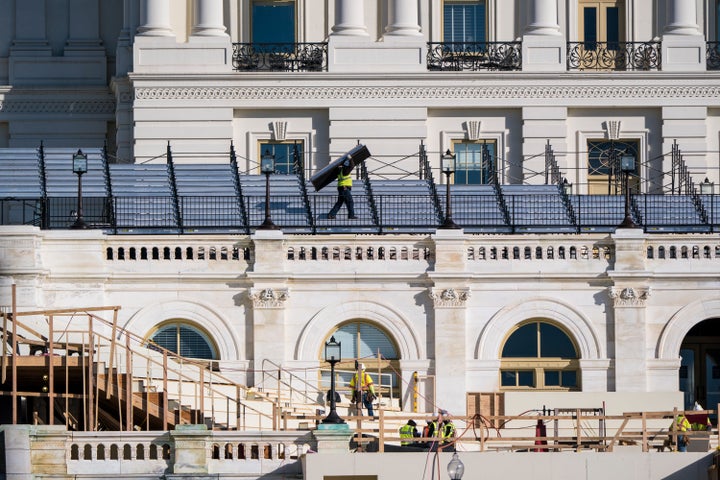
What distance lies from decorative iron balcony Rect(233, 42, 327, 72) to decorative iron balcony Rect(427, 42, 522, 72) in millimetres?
3578

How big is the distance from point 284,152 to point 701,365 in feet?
65.2

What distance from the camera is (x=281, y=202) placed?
8750 cm

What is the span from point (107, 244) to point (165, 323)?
8.54 feet

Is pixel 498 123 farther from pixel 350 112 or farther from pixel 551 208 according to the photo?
pixel 551 208

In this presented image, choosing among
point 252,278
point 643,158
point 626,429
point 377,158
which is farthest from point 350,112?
point 626,429

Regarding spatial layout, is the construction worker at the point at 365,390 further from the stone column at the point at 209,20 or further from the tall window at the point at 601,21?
the tall window at the point at 601,21

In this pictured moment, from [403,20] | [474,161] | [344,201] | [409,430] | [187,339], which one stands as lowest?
[409,430]

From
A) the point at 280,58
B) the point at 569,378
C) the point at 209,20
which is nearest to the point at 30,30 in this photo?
the point at 209,20

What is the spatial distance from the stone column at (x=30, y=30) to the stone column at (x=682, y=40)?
20785 millimetres

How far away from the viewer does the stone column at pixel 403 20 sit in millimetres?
98625

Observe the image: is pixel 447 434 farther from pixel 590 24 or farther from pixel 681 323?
pixel 590 24

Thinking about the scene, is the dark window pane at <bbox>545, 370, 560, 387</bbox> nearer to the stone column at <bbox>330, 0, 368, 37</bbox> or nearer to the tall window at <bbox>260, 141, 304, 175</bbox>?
the tall window at <bbox>260, 141, 304, 175</bbox>

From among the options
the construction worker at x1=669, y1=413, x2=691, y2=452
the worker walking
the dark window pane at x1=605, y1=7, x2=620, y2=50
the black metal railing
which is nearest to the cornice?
the dark window pane at x1=605, y1=7, x2=620, y2=50

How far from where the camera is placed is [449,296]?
81.3 metres
